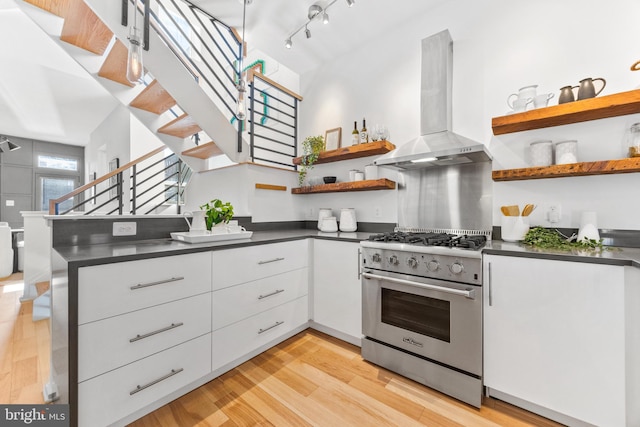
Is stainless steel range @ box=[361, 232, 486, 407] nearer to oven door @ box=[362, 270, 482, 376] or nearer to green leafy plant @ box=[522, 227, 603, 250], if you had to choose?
oven door @ box=[362, 270, 482, 376]

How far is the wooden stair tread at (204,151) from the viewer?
2.42 metres

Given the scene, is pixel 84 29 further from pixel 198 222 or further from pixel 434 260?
pixel 434 260

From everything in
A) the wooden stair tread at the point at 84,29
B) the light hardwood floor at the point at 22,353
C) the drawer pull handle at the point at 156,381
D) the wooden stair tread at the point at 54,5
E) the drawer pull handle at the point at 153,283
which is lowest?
the light hardwood floor at the point at 22,353

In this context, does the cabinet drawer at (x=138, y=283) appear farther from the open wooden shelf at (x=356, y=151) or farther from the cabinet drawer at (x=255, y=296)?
the open wooden shelf at (x=356, y=151)

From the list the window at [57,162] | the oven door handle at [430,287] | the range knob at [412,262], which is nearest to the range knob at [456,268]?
the oven door handle at [430,287]

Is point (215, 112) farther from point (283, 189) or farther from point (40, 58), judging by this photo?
point (40, 58)

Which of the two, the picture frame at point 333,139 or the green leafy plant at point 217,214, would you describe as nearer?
the green leafy plant at point 217,214

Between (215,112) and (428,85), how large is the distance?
5.88ft

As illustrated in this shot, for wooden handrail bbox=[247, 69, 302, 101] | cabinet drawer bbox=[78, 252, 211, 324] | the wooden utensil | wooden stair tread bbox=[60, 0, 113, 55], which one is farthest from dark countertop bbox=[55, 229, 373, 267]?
wooden handrail bbox=[247, 69, 302, 101]

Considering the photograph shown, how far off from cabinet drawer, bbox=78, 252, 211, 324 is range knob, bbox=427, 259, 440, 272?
4.40ft

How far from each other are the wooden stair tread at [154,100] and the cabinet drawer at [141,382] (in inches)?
69.0

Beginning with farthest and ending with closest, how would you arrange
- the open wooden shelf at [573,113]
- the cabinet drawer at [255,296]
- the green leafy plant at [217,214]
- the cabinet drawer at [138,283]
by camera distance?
the green leafy plant at [217,214]
the cabinet drawer at [255,296]
the open wooden shelf at [573,113]
the cabinet drawer at [138,283]

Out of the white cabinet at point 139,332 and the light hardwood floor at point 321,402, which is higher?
the white cabinet at point 139,332

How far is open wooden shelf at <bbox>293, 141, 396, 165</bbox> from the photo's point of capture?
2.44 meters
